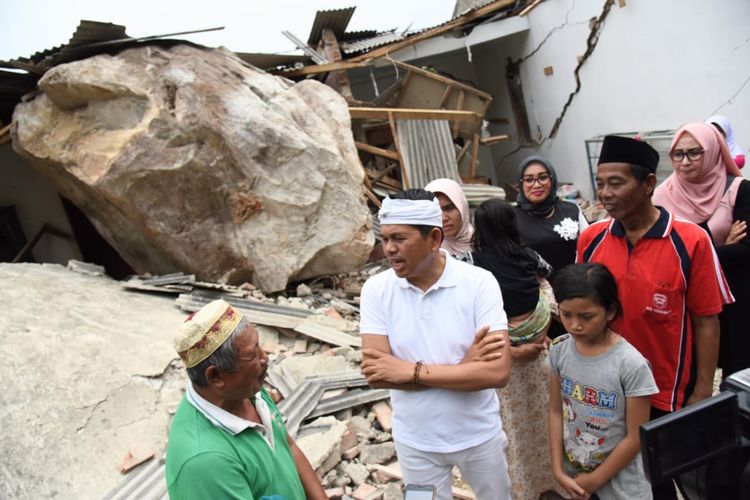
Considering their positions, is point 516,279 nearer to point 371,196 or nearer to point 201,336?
point 201,336

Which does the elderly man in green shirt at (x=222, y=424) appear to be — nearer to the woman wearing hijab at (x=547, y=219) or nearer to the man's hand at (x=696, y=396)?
the man's hand at (x=696, y=396)

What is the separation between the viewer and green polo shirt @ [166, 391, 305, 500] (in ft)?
4.81

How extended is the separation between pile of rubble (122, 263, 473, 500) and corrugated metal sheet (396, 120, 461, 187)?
2.76 metres

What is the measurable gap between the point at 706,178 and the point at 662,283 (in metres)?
1.13

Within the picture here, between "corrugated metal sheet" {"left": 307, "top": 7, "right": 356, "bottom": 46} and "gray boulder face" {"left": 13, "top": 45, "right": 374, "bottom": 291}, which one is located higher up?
"corrugated metal sheet" {"left": 307, "top": 7, "right": 356, "bottom": 46}

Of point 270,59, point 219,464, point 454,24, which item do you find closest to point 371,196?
point 270,59

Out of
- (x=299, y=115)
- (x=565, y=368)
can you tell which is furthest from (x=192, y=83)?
(x=565, y=368)

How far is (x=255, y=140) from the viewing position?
6289 mm

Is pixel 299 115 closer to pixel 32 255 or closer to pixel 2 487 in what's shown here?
pixel 2 487

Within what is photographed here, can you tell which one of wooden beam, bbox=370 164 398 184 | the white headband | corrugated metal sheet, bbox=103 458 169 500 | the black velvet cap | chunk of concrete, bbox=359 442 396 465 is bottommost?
chunk of concrete, bbox=359 442 396 465

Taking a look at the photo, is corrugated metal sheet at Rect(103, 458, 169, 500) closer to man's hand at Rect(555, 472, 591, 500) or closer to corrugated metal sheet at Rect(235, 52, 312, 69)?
man's hand at Rect(555, 472, 591, 500)

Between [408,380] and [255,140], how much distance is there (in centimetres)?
483

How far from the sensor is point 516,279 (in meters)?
2.70

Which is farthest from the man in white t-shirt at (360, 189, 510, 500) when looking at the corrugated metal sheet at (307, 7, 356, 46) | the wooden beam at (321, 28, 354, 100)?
the corrugated metal sheet at (307, 7, 356, 46)
